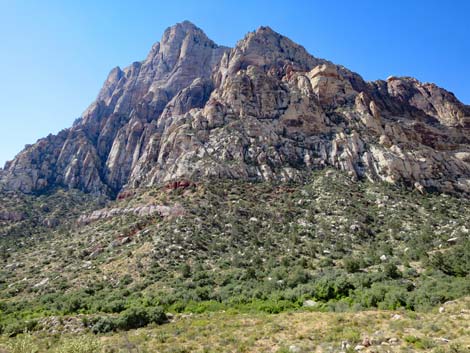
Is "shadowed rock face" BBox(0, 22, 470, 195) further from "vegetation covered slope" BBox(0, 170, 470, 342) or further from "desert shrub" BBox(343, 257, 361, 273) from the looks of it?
"desert shrub" BBox(343, 257, 361, 273)

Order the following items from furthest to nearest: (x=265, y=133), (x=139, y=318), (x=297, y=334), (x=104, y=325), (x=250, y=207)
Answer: (x=265, y=133), (x=250, y=207), (x=139, y=318), (x=104, y=325), (x=297, y=334)

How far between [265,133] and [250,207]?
26077 millimetres

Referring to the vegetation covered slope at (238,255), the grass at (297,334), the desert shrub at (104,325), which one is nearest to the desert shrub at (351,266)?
the vegetation covered slope at (238,255)

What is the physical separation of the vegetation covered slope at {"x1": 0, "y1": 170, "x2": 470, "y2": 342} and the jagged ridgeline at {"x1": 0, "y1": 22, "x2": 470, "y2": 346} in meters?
0.19

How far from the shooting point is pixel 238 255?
37.9 m

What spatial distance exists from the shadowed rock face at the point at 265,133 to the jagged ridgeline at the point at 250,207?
1.58 feet

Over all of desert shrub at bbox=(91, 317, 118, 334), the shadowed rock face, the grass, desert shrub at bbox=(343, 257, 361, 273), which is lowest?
desert shrub at bbox=(91, 317, 118, 334)

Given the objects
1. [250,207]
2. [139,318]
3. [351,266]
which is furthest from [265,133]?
[139,318]

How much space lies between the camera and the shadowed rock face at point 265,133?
6381cm

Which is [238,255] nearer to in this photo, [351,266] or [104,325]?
[351,266]

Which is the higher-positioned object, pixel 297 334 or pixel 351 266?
pixel 351 266

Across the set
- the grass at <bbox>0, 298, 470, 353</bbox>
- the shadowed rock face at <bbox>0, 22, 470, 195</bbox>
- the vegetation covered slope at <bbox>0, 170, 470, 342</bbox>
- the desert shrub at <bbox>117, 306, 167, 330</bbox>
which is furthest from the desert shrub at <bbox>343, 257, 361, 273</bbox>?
the shadowed rock face at <bbox>0, 22, 470, 195</bbox>

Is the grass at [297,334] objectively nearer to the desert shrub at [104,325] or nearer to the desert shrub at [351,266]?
the desert shrub at [104,325]

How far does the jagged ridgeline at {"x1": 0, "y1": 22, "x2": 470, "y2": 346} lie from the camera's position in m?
27.0
